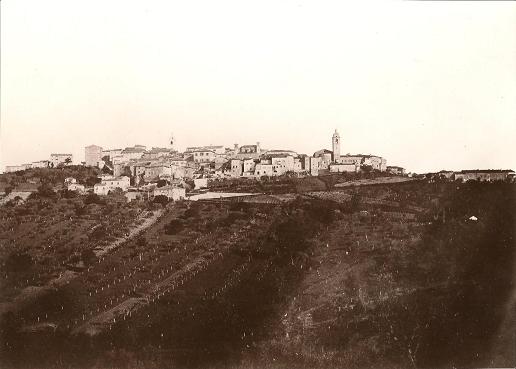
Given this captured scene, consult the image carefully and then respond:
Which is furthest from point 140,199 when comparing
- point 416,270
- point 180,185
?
point 416,270

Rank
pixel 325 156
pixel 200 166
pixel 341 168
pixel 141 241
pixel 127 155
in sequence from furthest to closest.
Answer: pixel 200 166, pixel 341 168, pixel 325 156, pixel 127 155, pixel 141 241

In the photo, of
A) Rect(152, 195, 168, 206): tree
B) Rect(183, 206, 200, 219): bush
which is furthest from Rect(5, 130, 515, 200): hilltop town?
Rect(183, 206, 200, 219): bush

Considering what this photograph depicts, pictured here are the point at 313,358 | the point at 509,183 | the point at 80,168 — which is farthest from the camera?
the point at 80,168

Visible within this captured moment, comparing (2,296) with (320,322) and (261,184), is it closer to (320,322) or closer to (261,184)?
(320,322)

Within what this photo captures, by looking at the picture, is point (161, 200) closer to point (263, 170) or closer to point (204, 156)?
point (204, 156)

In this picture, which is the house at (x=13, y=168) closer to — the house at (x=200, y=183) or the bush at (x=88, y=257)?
the bush at (x=88, y=257)

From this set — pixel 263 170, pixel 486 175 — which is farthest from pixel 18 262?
pixel 263 170
